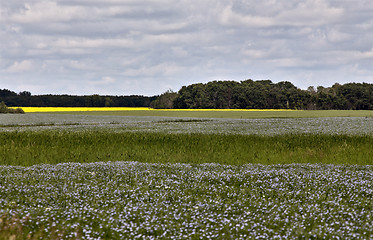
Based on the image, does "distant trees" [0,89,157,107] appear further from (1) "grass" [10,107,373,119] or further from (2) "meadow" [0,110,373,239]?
(2) "meadow" [0,110,373,239]

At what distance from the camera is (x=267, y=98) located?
→ 132625 mm

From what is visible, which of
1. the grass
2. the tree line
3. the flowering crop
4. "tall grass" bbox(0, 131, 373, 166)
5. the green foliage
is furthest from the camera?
the green foliage

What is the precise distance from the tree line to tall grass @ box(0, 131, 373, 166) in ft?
331

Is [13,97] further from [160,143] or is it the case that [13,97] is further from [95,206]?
[95,206]

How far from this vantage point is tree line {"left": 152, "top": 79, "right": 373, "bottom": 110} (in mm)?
131750

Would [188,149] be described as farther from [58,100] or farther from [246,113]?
[58,100]

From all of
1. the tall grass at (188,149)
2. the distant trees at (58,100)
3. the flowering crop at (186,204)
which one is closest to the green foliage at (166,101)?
the distant trees at (58,100)

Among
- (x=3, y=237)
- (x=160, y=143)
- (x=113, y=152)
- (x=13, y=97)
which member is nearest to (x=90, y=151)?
(x=113, y=152)

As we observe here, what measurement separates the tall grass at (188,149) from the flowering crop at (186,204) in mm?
5926

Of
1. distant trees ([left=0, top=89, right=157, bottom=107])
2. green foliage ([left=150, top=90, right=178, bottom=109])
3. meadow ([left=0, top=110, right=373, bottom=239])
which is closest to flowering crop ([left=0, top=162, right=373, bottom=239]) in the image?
meadow ([left=0, top=110, right=373, bottom=239])

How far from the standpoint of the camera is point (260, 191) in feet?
47.0

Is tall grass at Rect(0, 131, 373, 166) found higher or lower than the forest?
lower

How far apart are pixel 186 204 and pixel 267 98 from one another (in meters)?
124

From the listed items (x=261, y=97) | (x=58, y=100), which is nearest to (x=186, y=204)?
(x=261, y=97)
